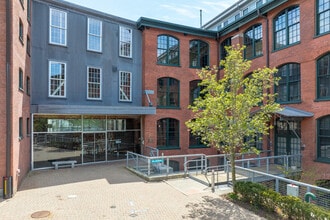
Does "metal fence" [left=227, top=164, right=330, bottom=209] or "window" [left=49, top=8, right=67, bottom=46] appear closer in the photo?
"metal fence" [left=227, top=164, right=330, bottom=209]

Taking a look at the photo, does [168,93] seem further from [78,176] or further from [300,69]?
[78,176]

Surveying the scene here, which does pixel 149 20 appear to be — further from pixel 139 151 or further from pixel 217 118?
pixel 217 118

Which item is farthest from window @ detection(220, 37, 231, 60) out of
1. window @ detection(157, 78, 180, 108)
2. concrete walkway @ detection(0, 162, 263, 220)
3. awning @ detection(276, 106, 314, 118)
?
concrete walkway @ detection(0, 162, 263, 220)

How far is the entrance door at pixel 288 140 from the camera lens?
1442 cm

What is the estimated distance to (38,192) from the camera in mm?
9758

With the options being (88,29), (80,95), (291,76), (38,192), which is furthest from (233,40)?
(38,192)

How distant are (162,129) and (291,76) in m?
9.63

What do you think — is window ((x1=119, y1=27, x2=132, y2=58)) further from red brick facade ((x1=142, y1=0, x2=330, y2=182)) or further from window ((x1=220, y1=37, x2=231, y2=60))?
window ((x1=220, y1=37, x2=231, y2=60))

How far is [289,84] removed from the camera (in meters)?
15.2

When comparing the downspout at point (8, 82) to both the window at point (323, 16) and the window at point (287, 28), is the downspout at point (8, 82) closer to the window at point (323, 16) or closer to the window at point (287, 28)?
the window at point (287, 28)

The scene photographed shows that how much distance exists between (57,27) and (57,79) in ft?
10.8

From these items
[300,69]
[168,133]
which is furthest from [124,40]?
[300,69]

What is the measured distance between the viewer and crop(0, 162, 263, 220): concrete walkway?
7.73 meters

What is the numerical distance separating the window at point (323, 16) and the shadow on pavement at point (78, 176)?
12.9 metres
